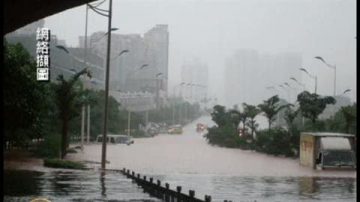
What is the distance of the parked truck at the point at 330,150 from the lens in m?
31.3

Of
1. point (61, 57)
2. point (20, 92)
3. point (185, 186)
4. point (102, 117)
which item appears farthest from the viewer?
point (61, 57)

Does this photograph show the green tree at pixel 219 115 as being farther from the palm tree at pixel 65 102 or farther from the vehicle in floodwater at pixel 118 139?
the palm tree at pixel 65 102

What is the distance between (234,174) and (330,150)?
199 inches

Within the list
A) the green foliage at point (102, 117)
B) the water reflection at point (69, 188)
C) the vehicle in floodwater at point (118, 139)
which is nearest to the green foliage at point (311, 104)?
the green foliage at point (102, 117)

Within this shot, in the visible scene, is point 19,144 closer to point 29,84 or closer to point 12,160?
point 12,160

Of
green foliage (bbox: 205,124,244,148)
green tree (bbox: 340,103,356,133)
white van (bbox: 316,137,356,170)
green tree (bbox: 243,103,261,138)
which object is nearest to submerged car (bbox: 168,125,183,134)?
green foliage (bbox: 205,124,244,148)

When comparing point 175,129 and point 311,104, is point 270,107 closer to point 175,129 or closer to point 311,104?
point 311,104

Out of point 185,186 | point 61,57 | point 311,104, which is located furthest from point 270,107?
point 185,186

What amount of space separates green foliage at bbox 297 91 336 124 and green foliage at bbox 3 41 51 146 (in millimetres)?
20010

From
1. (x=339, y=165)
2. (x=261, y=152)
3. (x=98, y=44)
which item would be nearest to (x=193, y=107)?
(x=98, y=44)

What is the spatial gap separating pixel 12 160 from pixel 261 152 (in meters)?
22.9

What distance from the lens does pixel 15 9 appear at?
9.28 m

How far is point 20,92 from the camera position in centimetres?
2645

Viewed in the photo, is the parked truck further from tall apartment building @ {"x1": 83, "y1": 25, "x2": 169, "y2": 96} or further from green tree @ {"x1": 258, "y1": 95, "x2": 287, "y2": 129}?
tall apartment building @ {"x1": 83, "y1": 25, "x2": 169, "y2": 96}
